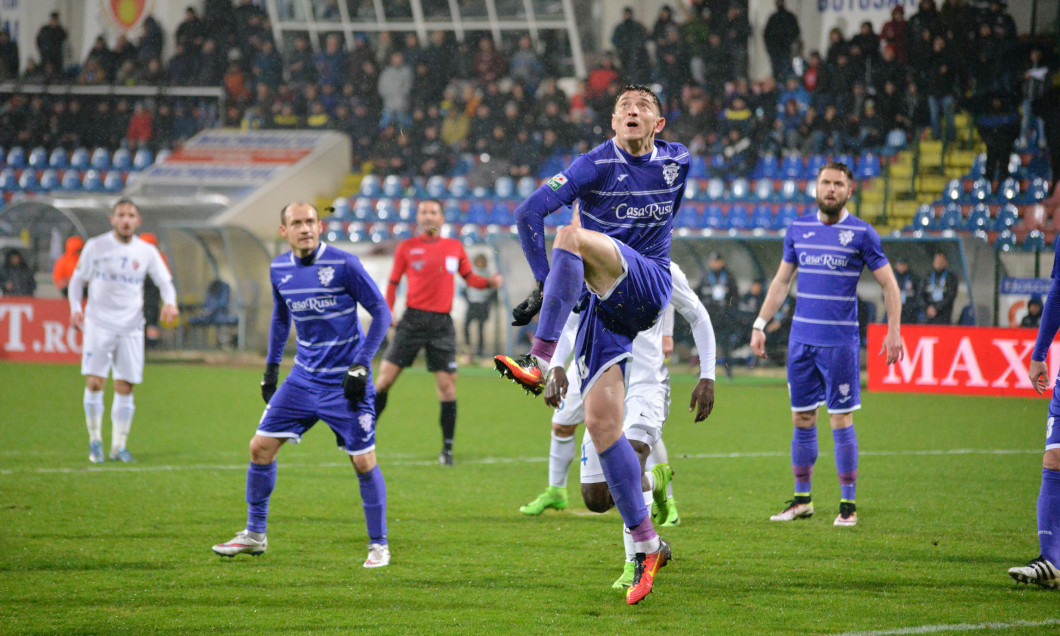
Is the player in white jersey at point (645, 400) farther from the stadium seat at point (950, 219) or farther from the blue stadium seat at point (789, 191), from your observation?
the blue stadium seat at point (789, 191)

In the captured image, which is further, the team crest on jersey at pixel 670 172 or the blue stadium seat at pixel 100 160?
the blue stadium seat at pixel 100 160

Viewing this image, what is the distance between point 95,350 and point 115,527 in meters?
3.25

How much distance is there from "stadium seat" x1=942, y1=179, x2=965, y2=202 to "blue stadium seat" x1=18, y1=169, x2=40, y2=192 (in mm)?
19244

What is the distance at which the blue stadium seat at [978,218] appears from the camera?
1669 centimetres

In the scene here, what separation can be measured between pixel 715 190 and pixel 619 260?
15830 mm

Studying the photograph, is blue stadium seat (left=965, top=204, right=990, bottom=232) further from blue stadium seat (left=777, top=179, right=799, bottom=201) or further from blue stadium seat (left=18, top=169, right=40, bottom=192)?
blue stadium seat (left=18, top=169, right=40, bottom=192)

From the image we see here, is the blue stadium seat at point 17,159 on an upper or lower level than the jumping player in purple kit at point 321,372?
upper

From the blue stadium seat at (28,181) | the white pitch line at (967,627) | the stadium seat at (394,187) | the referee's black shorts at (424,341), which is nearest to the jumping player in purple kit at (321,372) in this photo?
the white pitch line at (967,627)

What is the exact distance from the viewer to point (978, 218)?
16.9m

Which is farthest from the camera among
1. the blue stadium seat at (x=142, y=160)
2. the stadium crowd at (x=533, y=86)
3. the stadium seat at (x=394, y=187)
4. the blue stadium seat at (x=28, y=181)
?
the blue stadium seat at (x=142, y=160)

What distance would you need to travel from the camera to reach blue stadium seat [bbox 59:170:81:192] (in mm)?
25553

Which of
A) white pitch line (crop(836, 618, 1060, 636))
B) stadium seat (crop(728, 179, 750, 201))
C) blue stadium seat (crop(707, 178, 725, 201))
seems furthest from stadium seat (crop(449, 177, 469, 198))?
white pitch line (crop(836, 618, 1060, 636))

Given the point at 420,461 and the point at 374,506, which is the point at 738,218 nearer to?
the point at 420,461

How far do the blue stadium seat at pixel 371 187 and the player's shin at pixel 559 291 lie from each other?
790 inches
